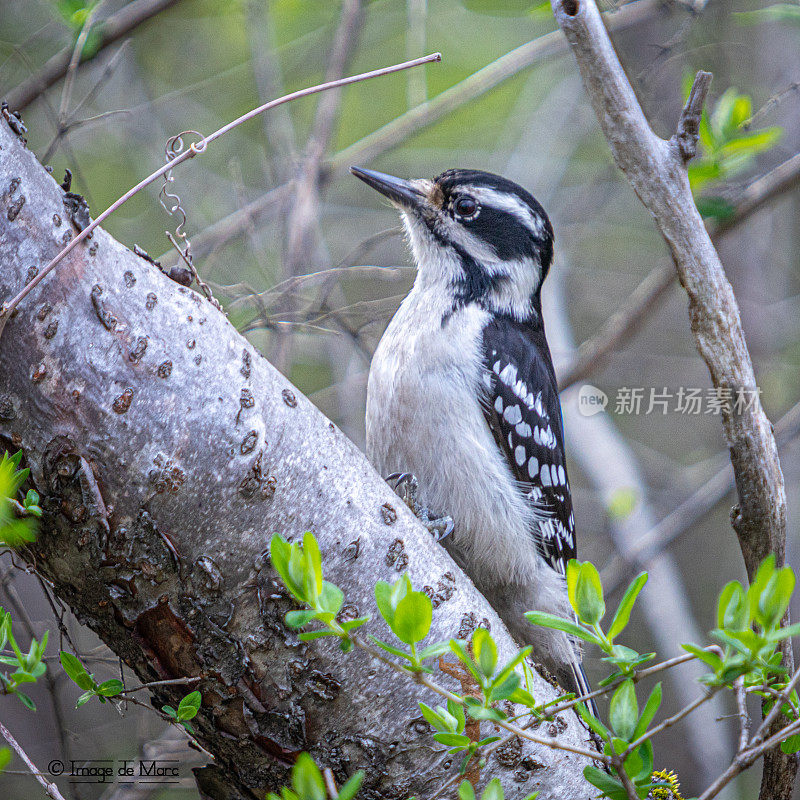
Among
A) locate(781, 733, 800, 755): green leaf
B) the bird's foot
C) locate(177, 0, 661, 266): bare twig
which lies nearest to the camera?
locate(781, 733, 800, 755): green leaf

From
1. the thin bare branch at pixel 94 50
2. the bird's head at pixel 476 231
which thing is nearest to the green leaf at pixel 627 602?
the bird's head at pixel 476 231

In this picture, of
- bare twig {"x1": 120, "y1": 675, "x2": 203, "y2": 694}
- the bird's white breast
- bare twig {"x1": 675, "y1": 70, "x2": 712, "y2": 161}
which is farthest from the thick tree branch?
bare twig {"x1": 120, "y1": 675, "x2": 203, "y2": 694}

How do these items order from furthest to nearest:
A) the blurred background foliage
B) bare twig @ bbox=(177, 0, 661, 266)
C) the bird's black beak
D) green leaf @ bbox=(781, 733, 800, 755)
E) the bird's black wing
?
bare twig @ bbox=(177, 0, 661, 266)
the blurred background foliage
the bird's black beak
the bird's black wing
green leaf @ bbox=(781, 733, 800, 755)

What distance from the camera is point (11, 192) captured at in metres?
1.32

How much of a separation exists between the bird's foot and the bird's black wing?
0.94 ft

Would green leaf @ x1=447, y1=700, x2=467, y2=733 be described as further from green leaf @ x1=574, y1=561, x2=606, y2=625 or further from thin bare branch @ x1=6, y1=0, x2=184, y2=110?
thin bare branch @ x1=6, y1=0, x2=184, y2=110

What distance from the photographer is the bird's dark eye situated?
2.82 meters

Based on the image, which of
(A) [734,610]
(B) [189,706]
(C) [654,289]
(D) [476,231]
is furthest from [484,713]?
(C) [654,289]

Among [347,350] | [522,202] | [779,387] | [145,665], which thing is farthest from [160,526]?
[779,387]

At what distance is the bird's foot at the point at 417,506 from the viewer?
2357 mm

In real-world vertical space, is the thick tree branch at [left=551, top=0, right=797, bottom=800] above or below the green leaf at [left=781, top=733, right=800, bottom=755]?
above

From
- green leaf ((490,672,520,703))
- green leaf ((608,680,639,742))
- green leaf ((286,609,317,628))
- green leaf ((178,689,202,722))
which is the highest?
green leaf ((286,609,317,628))

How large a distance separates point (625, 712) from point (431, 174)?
4.32 meters

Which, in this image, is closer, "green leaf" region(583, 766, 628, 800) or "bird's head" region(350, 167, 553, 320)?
"green leaf" region(583, 766, 628, 800)
